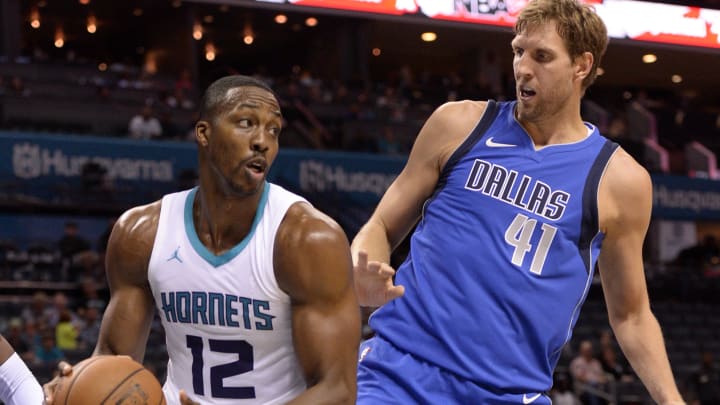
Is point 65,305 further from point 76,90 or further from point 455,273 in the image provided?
point 455,273

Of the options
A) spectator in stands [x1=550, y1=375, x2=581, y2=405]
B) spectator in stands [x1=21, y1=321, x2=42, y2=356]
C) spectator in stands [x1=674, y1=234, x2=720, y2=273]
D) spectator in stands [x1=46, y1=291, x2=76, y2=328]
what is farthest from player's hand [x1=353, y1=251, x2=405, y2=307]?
spectator in stands [x1=674, y1=234, x2=720, y2=273]

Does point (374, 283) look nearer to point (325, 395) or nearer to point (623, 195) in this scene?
point (325, 395)

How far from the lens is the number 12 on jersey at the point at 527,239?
Result: 3.72 meters

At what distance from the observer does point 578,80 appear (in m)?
3.89

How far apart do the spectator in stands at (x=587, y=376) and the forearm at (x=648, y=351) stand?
1026 cm

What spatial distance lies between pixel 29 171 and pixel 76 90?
3.22m

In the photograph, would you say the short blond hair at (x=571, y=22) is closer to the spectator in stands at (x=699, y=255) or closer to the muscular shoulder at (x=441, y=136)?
the muscular shoulder at (x=441, y=136)

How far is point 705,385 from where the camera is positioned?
15562mm

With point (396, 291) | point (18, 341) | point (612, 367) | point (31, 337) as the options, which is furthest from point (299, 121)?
point (396, 291)

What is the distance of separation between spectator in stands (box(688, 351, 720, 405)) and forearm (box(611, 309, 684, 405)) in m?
11.5

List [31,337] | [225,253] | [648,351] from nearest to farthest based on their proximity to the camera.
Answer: [225,253]
[648,351]
[31,337]

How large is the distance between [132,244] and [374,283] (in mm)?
783

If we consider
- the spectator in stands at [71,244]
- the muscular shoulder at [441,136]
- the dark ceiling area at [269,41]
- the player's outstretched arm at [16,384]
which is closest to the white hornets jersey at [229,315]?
the muscular shoulder at [441,136]

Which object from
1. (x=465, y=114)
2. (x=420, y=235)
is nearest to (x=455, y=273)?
(x=420, y=235)
